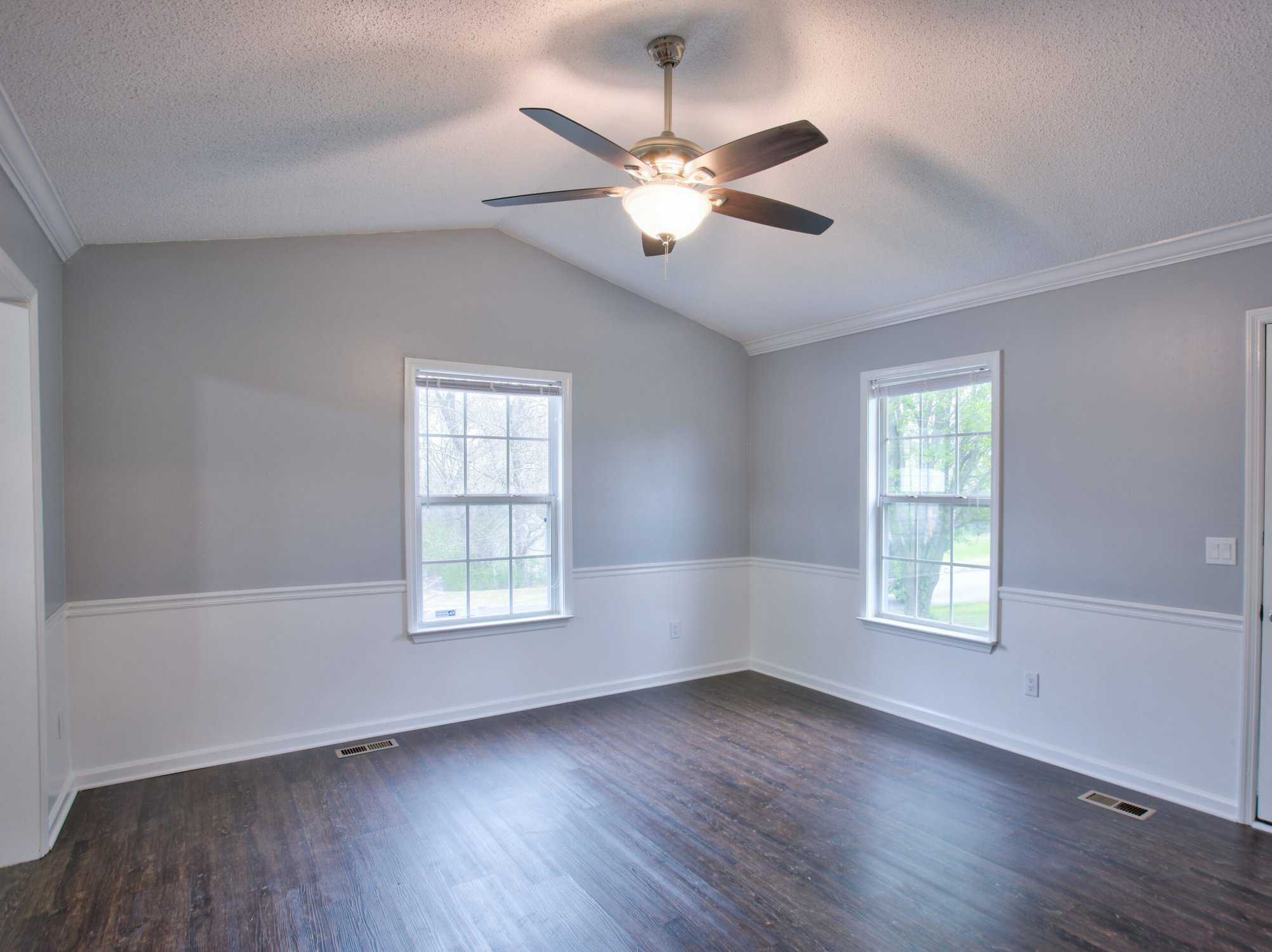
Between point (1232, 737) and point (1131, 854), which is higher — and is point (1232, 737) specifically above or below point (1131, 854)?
above

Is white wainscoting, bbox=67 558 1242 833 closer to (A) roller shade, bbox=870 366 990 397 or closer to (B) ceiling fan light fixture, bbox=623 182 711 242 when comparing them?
(A) roller shade, bbox=870 366 990 397

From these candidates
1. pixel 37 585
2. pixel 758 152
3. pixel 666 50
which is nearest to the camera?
pixel 758 152

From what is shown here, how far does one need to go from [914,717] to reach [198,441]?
157 inches

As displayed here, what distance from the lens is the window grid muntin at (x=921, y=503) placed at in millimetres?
3820

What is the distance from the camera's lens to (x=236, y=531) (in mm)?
3547

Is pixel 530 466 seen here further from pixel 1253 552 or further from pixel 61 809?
pixel 1253 552

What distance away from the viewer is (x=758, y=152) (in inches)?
78.3

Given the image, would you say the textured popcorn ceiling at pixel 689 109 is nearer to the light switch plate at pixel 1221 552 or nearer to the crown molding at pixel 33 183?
the crown molding at pixel 33 183

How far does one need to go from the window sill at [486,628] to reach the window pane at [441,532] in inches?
15.2

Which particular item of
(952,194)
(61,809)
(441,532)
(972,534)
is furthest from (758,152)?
(61,809)

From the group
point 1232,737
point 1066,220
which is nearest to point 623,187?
point 1066,220

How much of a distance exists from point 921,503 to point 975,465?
38cm

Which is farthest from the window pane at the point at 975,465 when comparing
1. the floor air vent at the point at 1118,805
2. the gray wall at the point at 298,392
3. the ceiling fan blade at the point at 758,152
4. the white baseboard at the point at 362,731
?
the ceiling fan blade at the point at 758,152

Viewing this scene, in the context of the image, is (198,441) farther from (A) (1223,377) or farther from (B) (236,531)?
(A) (1223,377)
